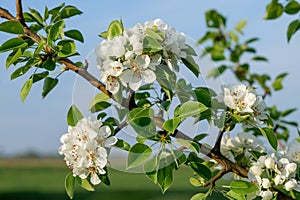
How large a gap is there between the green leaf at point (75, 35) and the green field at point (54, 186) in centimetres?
714

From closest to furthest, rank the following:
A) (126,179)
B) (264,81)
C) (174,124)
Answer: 1. (174,124)
2. (264,81)
3. (126,179)

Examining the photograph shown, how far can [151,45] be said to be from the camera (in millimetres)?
618

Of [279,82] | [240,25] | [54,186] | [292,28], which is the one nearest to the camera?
[292,28]

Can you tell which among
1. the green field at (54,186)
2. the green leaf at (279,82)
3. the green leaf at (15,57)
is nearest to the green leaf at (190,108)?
the green leaf at (15,57)

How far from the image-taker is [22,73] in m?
0.74

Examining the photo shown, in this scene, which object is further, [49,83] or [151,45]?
[49,83]

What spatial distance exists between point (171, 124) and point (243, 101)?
141 millimetres

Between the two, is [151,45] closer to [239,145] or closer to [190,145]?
[190,145]

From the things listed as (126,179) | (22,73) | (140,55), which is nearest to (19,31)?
(22,73)

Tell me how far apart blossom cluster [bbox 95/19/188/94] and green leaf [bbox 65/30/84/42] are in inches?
6.5

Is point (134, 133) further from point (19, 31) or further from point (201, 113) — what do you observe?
point (19, 31)

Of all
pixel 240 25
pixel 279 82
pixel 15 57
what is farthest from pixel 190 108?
pixel 240 25

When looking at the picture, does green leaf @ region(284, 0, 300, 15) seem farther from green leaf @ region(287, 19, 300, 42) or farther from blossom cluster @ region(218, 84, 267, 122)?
Answer: blossom cluster @ region(218, 84, 267, 122)

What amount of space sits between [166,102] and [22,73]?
229 mm
